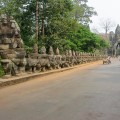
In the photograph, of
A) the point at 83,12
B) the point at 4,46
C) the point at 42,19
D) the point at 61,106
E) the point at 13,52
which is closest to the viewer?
the point at 61,106

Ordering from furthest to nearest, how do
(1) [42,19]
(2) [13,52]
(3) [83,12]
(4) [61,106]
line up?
(3) [83,12] < (1) [42,19] < (2) [13,52] < (4) [61,106]

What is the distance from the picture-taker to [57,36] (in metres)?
29.5

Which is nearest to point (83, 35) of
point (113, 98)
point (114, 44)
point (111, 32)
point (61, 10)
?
point (61, 10)

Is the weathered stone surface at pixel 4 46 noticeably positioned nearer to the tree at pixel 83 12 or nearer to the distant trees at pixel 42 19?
the distant trees at pixel 42 19

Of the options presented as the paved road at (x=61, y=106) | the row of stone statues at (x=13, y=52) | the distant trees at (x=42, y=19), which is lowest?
the paved road at (x=61, y=106)

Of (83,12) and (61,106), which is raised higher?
(83,12)

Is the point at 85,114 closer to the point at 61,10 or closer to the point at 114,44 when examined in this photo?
the point at 61,10

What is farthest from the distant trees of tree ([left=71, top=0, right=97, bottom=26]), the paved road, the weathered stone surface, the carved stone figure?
tree ([left=71, top=0, right=97, bottom=26])

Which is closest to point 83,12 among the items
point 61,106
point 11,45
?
point 11,45

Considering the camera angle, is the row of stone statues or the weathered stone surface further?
the weathered stone surface

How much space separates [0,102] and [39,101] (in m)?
1.01

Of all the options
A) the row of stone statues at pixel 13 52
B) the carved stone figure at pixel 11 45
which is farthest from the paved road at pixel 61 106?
the carved stone figure at pixel 11 45

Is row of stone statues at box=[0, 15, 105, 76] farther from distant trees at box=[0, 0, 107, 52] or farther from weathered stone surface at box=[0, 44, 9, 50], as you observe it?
distant trees at box=[0, 0, 107, 52]

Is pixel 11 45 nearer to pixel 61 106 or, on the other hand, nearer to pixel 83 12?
pixel 61 106
